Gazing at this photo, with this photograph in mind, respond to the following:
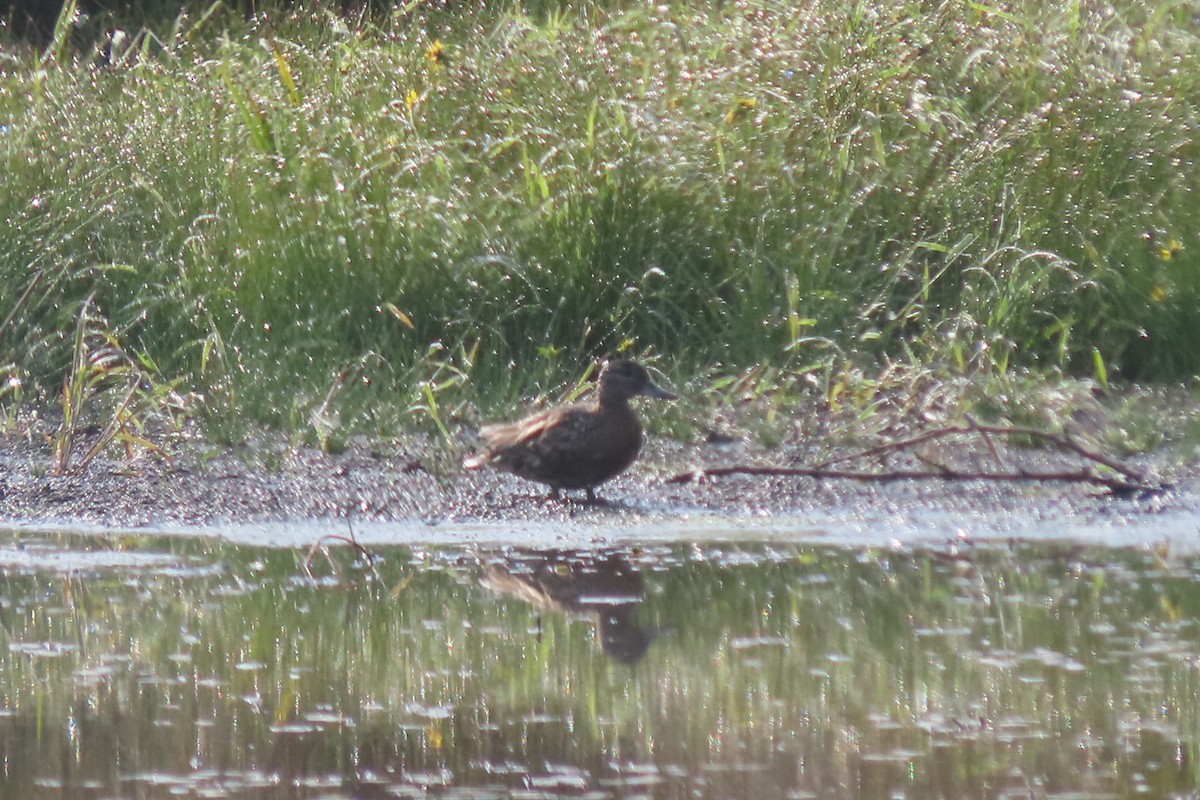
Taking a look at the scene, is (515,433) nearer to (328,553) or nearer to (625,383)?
(625,383)

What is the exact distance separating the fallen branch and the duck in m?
0.24

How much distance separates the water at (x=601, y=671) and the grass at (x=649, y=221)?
1.96m

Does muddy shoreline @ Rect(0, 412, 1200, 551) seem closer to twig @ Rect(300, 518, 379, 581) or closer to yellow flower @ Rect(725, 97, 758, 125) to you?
twig @ Rect(300, 518, 379, 581)

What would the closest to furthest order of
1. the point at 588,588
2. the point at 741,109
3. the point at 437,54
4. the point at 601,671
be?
1. the point at 601,671
2. the point at 588,588
3. the point at 741,109
4. the point at 437,54

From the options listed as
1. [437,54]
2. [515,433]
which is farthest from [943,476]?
[437,54]

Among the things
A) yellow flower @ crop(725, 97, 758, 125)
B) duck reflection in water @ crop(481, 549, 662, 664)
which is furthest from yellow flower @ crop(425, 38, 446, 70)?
duck reflection in water @ crop(481, 549, 662, 664)

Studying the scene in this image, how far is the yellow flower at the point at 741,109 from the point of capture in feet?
28.2

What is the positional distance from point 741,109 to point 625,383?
2.27 m

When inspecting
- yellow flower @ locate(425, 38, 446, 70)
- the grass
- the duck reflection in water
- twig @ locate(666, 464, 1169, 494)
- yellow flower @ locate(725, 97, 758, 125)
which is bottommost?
the duck reflection in water

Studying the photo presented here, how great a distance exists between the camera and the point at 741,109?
869 cm

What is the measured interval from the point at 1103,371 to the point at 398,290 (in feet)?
8.71

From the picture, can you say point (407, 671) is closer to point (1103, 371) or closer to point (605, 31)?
point (1103, 371)

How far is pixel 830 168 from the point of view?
8250 millimetres

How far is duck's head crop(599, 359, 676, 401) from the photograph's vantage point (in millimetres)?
6781
